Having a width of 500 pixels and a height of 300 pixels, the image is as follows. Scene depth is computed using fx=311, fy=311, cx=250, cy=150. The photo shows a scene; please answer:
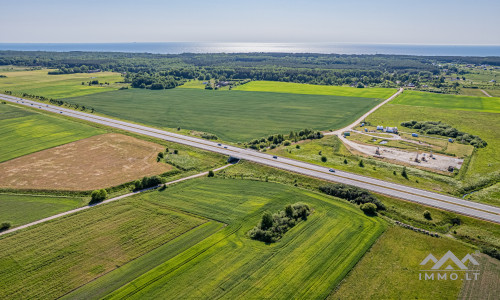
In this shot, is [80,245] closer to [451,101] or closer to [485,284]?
[485,284]

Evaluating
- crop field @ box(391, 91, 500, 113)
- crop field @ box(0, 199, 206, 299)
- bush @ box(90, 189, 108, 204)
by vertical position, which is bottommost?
crop field @ box(0, 199, 206, 299)

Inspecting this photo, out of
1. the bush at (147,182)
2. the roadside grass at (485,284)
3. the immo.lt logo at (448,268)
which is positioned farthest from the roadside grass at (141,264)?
the roadside grass at (485,284)

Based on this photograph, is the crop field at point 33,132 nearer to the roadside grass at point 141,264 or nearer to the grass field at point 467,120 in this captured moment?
the roadside grass at point 141,264

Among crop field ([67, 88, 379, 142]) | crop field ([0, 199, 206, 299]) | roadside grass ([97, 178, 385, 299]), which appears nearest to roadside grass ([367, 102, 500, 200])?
crop field ([67, 88, 379, 142])

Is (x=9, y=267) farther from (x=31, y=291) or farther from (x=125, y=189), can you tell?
(x=125, y=189)

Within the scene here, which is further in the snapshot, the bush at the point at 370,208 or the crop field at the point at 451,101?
the crop field at the point at 451,101

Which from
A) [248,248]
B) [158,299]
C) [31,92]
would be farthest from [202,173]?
[31,92]

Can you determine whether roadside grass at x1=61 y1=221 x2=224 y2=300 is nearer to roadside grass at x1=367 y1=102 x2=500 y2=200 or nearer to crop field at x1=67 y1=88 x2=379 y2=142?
crop field at x1=67 y1=88 x2=379 y2=142

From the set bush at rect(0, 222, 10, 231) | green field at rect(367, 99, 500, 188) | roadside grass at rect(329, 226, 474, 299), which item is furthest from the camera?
green field at rect(367, 99, 500, 188)
